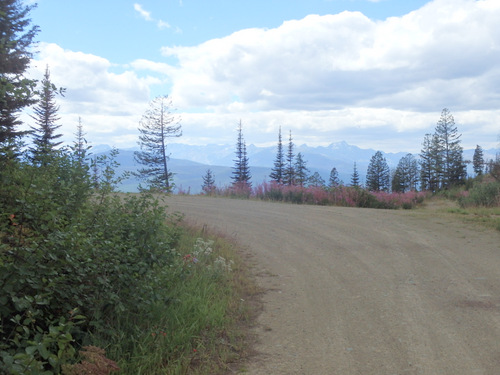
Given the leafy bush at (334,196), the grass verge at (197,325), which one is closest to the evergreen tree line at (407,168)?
the leafy bush at (334,196)

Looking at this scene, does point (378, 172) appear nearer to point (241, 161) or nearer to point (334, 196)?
point (241, 161)

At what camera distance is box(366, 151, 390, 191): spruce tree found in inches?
2367

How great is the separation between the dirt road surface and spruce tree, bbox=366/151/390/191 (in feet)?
167

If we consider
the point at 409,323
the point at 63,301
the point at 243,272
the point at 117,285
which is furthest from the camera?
the point at 243,272

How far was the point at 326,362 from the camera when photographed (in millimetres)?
3953

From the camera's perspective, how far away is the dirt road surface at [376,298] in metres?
3.99

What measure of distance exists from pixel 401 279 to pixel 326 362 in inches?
116

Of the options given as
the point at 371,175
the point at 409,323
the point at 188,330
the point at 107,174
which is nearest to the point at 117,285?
the point at 188,330

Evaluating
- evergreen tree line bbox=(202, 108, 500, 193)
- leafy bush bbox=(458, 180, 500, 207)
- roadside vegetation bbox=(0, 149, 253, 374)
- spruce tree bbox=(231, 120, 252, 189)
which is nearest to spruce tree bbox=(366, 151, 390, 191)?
evergreen tree line bbox=(202, 108, 500, 193)

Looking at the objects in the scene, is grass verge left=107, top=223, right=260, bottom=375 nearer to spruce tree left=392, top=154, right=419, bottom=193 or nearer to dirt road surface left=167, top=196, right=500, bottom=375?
dirt road surface left=167, top=196, right=500, bottom=375

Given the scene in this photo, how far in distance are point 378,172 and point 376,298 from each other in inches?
2327

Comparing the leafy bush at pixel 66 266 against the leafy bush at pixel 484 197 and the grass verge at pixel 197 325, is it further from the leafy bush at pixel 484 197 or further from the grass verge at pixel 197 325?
the leafy bush at pixel 484 197

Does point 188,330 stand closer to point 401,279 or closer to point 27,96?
point 27,96

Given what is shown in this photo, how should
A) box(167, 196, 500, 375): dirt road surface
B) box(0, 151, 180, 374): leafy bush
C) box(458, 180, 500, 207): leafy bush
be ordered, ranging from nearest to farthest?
1. box(0, 151, 180, 374): leafy bush
2. box(167, 196, 500, 375): dirt road surface
3. box(458, 180, 500, 207): leafy bush
